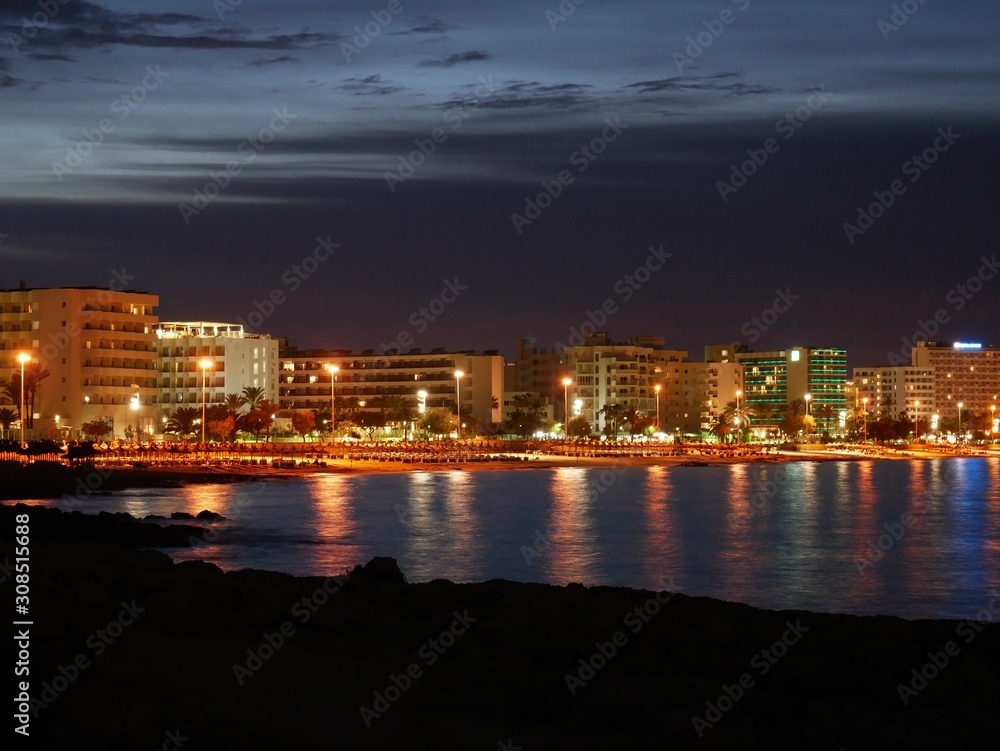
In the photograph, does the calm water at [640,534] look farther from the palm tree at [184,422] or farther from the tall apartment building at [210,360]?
the tall apartment building at [210,360]

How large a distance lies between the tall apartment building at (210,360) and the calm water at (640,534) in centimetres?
6063

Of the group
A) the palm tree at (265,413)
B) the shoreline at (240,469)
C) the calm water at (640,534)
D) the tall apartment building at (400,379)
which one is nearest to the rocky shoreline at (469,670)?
the calm water at (640,534)

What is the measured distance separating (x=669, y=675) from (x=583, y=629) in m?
2.86

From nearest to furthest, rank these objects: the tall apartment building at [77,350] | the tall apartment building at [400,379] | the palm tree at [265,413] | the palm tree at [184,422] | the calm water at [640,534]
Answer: the calm water at [640,534] < the palm tree at [184,422] < the tall apartment building at [77,350] < the palm tree at [265,413] < the tall apartment building at [400,379]

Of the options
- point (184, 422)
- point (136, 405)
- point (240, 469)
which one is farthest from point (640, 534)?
point (136, 405)

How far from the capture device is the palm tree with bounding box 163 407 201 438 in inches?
5128

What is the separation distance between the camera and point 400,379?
627 ft

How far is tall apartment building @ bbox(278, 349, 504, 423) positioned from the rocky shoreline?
16436cm

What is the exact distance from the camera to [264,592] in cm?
2145

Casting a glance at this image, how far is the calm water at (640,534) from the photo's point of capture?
36250mm

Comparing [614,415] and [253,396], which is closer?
[253,396]

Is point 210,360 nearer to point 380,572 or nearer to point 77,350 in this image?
point 77,350

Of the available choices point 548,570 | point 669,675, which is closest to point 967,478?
point 548,570

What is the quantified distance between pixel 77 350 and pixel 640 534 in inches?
3724
